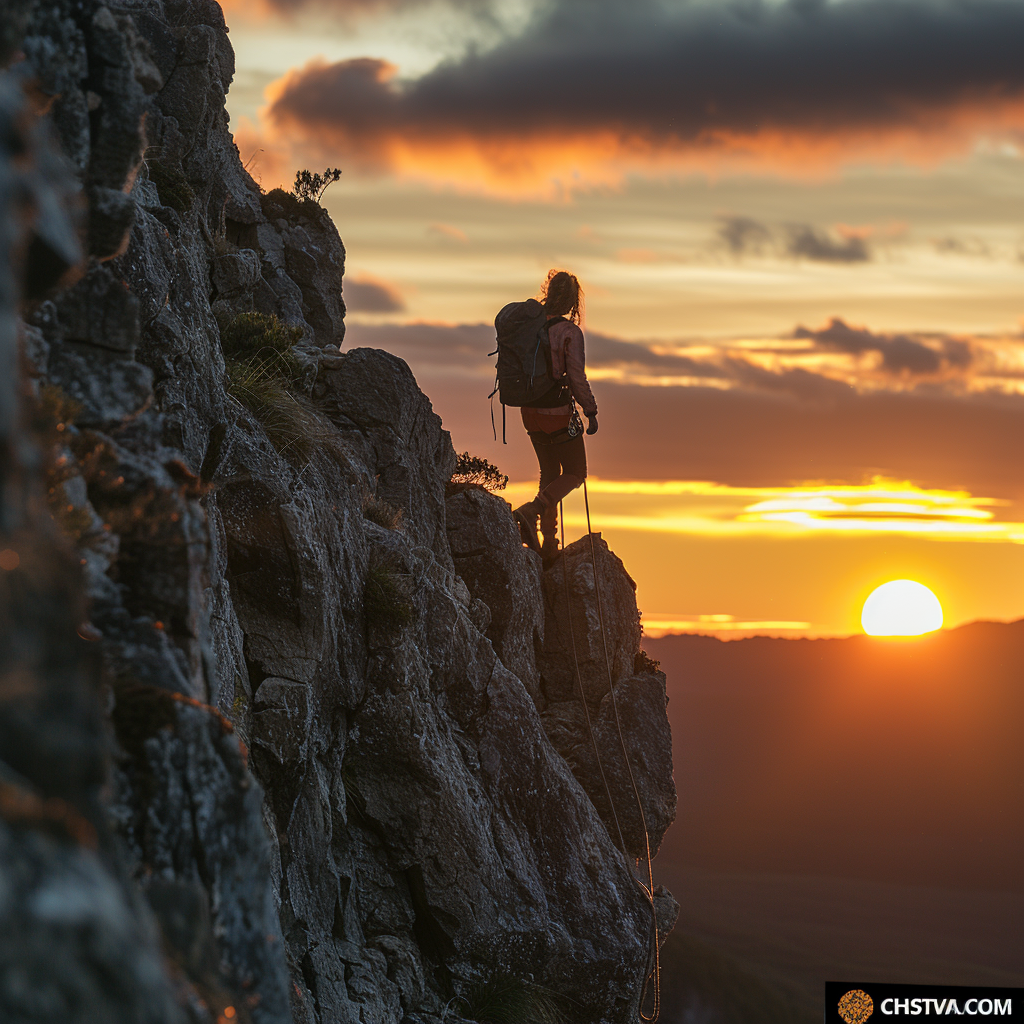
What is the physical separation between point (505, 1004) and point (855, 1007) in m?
7.58

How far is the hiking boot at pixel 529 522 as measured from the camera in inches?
782

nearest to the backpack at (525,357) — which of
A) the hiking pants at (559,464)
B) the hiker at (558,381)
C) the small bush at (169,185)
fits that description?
the hiker at (558,381)

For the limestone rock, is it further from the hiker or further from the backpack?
the backpack

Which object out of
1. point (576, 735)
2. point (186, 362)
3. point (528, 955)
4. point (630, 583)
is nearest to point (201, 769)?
point (186, 362)

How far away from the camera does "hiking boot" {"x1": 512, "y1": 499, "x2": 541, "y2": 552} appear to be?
19875 millimetres

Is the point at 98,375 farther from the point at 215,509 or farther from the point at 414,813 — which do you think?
the point at 414,813

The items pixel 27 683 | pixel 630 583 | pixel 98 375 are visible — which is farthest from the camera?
pixel 630 583

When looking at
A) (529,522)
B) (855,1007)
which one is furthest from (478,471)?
(855,1007)

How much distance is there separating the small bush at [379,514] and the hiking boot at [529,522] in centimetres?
486

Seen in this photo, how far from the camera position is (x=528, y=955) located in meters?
13.6

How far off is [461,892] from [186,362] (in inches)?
301

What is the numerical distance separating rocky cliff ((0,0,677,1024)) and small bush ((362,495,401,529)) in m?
0.13

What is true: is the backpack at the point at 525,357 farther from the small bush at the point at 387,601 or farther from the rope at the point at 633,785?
the small bush at the point at 387,601

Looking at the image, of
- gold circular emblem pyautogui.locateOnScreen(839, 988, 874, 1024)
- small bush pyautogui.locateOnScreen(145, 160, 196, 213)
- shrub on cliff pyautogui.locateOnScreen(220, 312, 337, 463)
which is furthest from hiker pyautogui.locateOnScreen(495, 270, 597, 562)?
gold circular emblem pyautogui.locateOnScreen(839, 988, 874, 1024)
